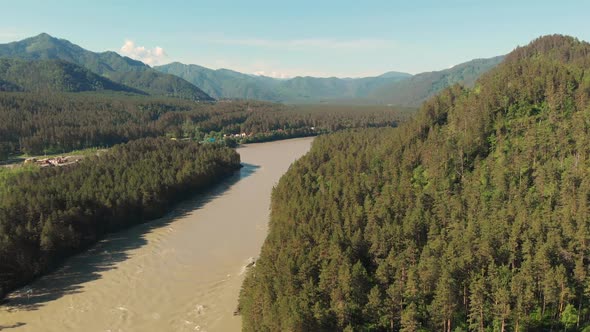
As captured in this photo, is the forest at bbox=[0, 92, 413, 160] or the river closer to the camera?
the river

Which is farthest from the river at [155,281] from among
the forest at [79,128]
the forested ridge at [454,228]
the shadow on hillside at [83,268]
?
the forest at [79,128]

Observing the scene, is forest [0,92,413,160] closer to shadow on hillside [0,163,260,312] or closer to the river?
shadow on hillside [0,163,260,312]

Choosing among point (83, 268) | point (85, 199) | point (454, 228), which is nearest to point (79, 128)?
point (85, 199)

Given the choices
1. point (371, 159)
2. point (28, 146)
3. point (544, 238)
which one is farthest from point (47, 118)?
point (544, 238)

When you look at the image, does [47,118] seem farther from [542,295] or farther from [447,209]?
[542,295]

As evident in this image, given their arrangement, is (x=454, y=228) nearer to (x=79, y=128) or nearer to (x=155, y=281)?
(x=155, y=281)

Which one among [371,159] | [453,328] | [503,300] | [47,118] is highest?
[47,118]

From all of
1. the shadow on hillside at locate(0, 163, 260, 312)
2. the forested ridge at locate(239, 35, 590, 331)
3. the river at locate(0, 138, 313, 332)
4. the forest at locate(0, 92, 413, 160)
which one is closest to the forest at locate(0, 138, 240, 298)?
the shadow on hillside at locate(0, 163, 260, 312)
